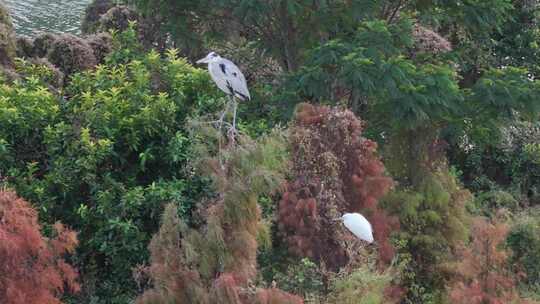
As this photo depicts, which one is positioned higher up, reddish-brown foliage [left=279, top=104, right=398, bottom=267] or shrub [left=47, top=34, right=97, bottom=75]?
reddish-brown foliage [left=279, top=104, right=398, bottom=267]

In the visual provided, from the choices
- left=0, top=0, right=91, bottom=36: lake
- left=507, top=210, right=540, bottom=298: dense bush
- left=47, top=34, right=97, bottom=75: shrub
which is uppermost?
left=507, top=210, right=540, bottom=298: dense bush

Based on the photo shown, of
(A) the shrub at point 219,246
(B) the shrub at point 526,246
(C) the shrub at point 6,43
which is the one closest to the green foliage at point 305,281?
(A) the shrub at point 219,246

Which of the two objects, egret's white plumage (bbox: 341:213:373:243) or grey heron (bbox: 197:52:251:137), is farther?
grey heron (bbox: 197:52:251:137)

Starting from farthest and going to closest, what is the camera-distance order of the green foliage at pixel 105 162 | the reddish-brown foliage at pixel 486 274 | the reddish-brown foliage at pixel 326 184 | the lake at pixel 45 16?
the lake at pixel 45 16 < the green foliage at pixel 105 162 < the reddish-brown foliage at pixel 486 274 < the reddish-brown foliage at pixel 326 184

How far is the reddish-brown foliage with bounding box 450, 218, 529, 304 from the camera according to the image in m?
4.96

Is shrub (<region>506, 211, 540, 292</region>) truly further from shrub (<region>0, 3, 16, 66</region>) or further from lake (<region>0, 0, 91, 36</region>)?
lake (<region>0, 0, 91, 36</region>)

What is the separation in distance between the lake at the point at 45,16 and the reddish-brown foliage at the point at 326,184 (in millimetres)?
13046

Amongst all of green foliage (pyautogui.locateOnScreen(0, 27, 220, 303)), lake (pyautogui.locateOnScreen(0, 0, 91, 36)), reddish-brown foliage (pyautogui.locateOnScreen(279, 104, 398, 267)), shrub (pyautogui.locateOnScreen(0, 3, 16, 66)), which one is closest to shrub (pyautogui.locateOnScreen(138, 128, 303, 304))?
reddish-brown foliage (pyautogui.locateOnScreen(279, 104, 398, 267))

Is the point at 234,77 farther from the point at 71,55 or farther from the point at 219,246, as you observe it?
the point at 71,55

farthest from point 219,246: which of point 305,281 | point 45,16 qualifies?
point 45,16

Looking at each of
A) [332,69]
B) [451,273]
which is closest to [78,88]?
[332,69]

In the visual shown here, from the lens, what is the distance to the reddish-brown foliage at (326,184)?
4727 mm

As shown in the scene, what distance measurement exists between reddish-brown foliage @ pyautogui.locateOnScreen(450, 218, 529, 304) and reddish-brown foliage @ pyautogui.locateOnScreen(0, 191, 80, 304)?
10.0 feet

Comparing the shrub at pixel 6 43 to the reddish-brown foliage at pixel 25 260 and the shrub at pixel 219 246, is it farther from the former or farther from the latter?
the shrub at pixel 219 246
